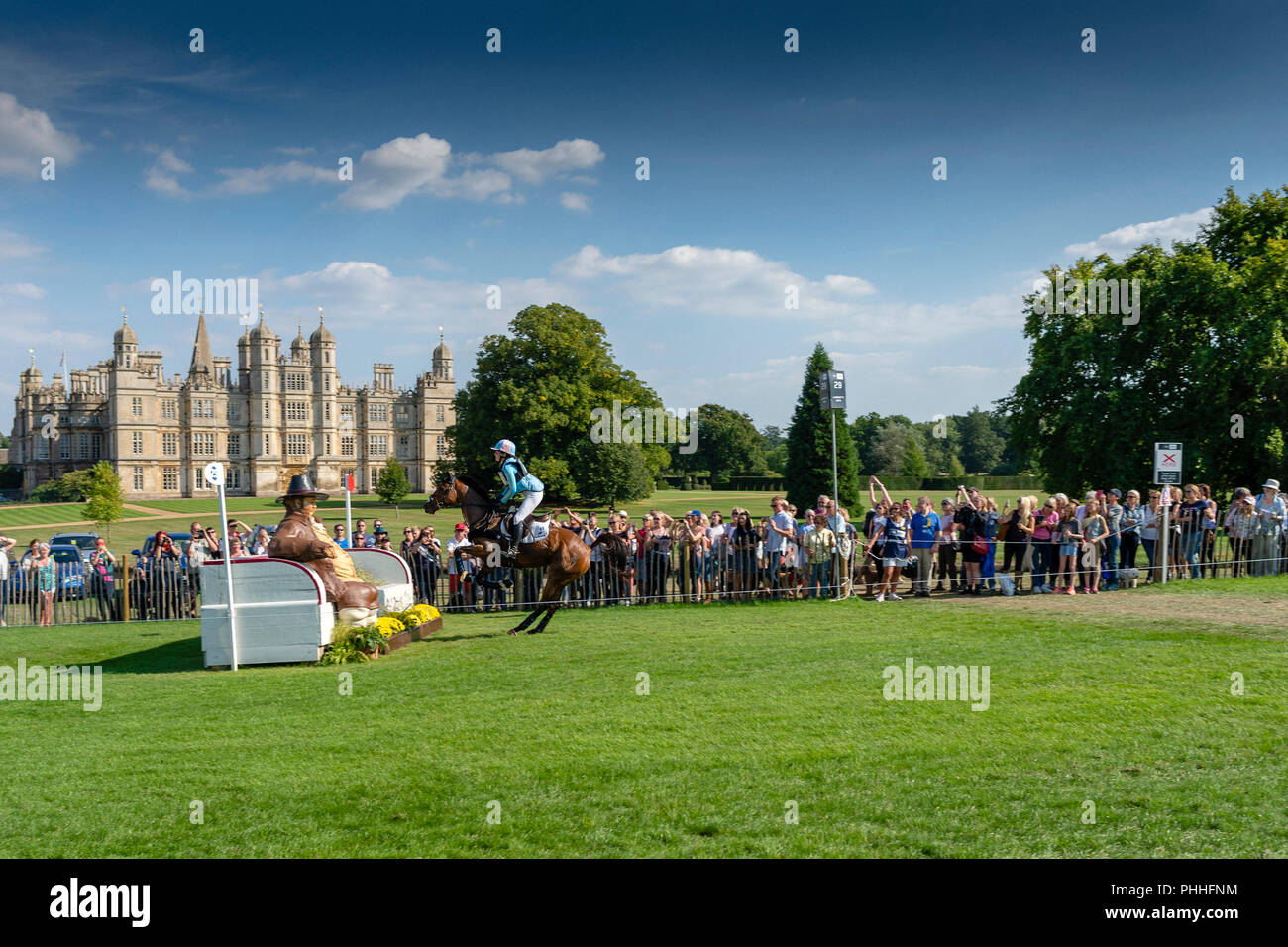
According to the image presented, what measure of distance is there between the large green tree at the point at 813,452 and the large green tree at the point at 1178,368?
12076 mm

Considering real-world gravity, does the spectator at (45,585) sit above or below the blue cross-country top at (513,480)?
below

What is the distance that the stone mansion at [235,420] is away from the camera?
98500mm

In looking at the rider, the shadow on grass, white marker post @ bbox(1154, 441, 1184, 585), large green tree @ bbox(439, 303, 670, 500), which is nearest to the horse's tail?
the rider

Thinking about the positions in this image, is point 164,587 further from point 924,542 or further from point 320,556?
point 924,542

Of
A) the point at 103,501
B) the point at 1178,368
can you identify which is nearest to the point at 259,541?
the point at 103,501

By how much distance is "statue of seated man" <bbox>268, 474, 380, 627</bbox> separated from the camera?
1248 centimetres

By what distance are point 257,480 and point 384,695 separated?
103621mm

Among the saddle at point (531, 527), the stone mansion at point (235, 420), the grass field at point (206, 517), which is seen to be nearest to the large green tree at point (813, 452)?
the grass field at point (206, 517)

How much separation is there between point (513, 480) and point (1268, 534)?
1561 cm

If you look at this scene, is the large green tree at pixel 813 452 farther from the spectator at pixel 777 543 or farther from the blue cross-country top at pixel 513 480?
the blue cross-country top at pixel 513 480

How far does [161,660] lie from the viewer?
41.1 feet

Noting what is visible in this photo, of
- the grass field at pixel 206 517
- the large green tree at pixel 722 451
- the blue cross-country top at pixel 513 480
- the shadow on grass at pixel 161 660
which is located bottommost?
the shadow on grass at pixel 161 660

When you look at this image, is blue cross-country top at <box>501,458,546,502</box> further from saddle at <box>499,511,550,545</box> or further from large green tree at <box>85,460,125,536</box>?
large green tree at <box>85,460,125,536</box>
